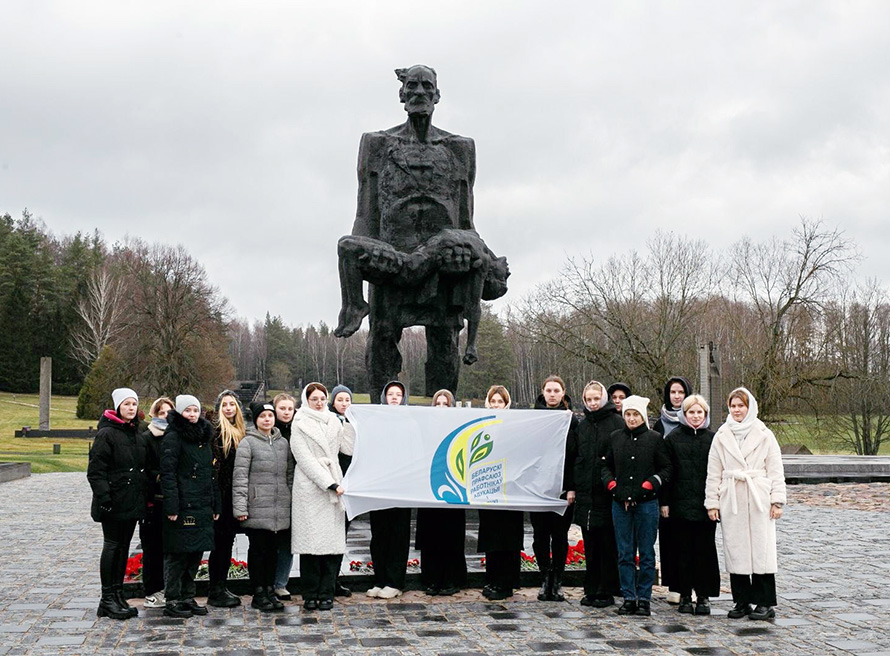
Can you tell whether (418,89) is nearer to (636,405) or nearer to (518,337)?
(636,405)

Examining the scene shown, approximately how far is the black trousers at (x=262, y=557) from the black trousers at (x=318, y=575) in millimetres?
250

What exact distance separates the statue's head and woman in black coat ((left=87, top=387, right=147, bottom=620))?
4839mm

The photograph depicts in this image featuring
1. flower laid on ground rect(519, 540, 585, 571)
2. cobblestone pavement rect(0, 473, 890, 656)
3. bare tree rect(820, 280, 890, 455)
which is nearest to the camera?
cobblestone pavement rect(0, 473, 890, 656)

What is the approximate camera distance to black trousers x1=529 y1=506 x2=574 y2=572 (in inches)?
310

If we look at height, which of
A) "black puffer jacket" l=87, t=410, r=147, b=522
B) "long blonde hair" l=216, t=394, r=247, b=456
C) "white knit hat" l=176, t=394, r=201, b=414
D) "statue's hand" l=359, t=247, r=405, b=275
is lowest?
"black puffer jacket" l=87, t=410, r=147, b=522

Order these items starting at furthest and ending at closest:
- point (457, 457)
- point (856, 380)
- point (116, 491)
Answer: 1. point (856, 380)
2. point (457, 457)
3. point (116, 491)

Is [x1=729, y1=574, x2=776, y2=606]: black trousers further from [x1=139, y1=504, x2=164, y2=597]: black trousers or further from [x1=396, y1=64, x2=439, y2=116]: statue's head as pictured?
[x1=396, y1=64, x2=439, y2=116]: statue's head

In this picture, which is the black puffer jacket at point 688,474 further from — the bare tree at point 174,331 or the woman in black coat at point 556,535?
the bare tree at point 174,331

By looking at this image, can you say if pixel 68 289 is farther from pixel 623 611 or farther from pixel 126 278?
pixel 623 611

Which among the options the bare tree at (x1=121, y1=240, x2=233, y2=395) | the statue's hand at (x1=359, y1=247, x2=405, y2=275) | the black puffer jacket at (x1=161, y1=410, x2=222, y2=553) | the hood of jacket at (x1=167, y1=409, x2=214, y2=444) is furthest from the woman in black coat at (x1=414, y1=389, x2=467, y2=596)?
the bare tree at (x1=121, y1=240, x2=233, y2=395)

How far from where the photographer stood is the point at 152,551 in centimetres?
757

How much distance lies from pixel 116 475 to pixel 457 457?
282 cm

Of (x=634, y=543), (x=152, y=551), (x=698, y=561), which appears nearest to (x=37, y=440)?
(x=152, y=551)

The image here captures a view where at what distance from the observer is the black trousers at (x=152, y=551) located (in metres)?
7.44
